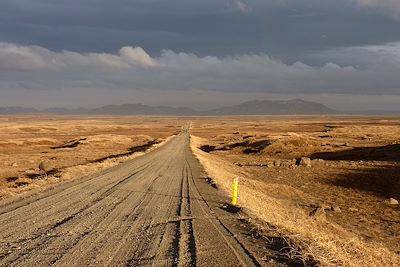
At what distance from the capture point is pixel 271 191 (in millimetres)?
Answer: 32406

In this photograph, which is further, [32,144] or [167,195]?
[32,144]

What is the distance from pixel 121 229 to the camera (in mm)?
14281

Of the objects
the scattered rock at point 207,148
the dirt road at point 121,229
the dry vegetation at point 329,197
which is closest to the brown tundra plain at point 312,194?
the dry vegetation at point 329,197

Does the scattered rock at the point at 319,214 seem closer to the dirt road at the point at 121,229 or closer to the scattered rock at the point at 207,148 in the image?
the dirt road at the point at 121,229

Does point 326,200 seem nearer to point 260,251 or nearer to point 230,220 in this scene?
point 230,220

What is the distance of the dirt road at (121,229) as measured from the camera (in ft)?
35.8

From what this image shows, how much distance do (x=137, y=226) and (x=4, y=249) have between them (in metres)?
4.30

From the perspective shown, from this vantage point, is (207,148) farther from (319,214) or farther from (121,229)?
(121,229)

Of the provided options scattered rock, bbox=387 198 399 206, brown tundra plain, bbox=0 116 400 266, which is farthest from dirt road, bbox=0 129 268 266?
scattered rock, bbox=387 198 399 206

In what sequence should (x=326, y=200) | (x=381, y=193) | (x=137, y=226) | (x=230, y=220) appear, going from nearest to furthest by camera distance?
(x=137, y=226), (x=230, y=220), (x=326, y=200), (x=381, y=193)

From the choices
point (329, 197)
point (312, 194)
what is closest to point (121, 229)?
point (329, 197)

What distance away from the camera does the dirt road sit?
35.8ft

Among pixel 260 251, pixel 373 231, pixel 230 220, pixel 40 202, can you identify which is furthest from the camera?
pixel 373 231

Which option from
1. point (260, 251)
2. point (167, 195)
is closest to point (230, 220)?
point (260, 251)
